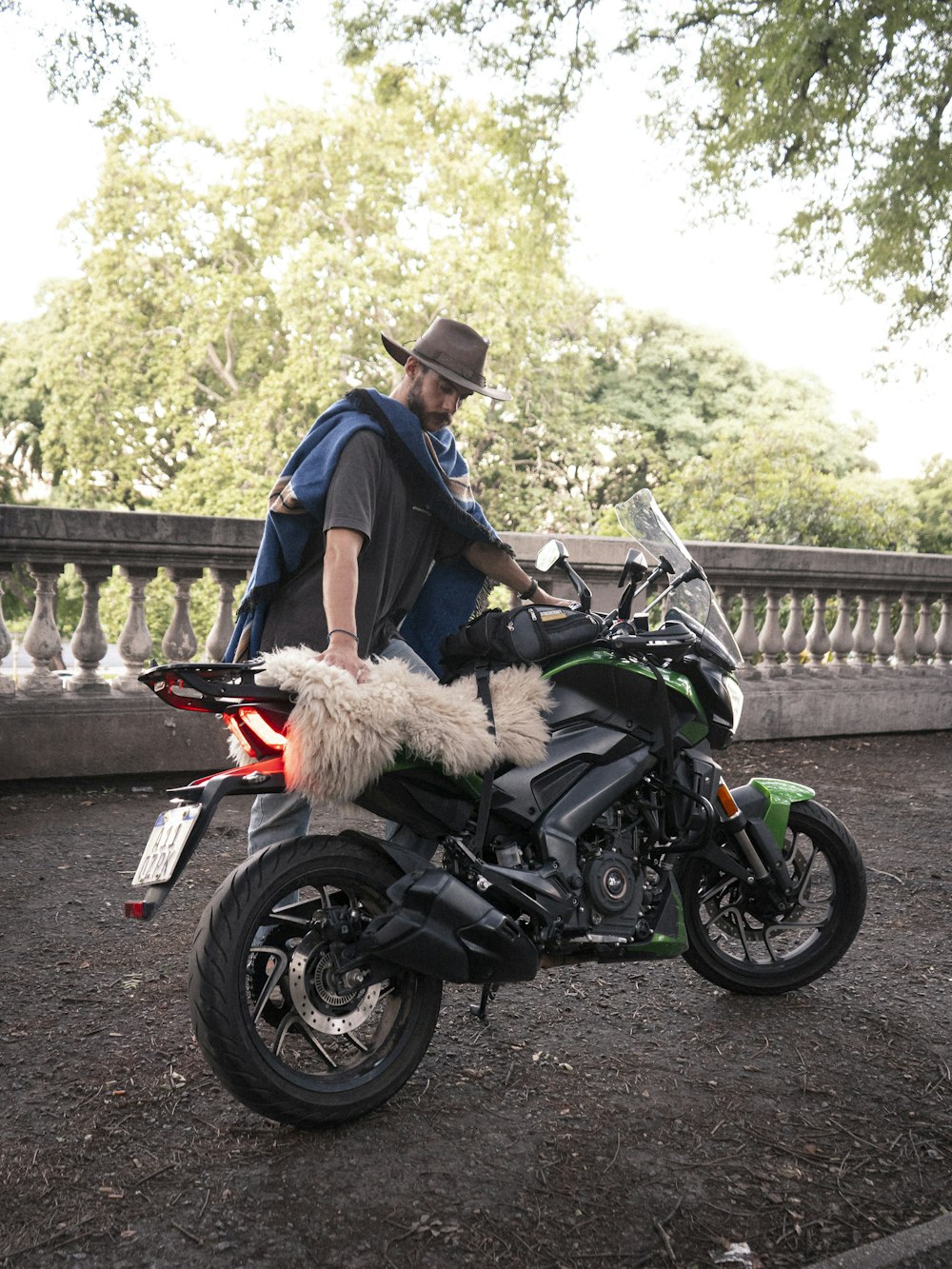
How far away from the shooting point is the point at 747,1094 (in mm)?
3121

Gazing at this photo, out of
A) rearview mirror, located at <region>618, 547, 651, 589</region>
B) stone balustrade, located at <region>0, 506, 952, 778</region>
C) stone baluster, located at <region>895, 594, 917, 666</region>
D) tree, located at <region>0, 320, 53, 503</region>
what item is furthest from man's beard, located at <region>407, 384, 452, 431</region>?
tree, located at <region>0, 320, 53, 503</region>

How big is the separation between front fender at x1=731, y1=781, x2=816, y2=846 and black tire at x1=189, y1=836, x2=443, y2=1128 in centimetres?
117

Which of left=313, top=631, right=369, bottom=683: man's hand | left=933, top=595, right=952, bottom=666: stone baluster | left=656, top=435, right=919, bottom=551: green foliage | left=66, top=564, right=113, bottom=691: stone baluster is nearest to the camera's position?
left=313, top=631, right=369, bottom=683: man's hand

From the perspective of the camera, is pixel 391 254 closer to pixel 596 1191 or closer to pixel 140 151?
pixel 140 151

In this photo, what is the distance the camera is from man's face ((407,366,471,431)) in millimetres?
3309

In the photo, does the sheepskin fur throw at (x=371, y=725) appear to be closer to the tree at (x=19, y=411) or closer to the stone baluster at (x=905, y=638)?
the stone baluster at (x=905, y=638)

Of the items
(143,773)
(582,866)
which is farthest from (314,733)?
(143,773)

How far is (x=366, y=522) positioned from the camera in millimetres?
3129

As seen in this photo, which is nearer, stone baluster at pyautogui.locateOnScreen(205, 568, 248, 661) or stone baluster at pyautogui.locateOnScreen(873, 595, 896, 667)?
stone baluster at pyautogui.locateOnScreen(205, 568, 248, 661)

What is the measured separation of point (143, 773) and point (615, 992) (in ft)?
11.6

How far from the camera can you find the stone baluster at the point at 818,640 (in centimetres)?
879

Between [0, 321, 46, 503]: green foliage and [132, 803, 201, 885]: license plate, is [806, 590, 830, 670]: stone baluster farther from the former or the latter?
[0, 321, 46, 503]: green foliage

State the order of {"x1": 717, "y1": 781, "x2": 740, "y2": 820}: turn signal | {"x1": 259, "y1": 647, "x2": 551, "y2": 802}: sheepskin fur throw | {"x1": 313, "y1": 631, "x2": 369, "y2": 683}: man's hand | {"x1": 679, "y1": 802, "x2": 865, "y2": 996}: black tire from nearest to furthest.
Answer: {"x1": 259, "y1": 647, "x2": 551, "y2": 802}: sheepskin fur throw → {"x1": 313, "y1": 631, "x2": 369, "y2": 683}: man's hand → {"x1": 717, "y1": 781, "x2": 740, "y2": 820}: turn signal → {"x1": 679, "y1": 802, "x2": 865, "y2": 996}: black tire

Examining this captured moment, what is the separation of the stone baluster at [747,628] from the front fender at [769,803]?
485 centimetres
